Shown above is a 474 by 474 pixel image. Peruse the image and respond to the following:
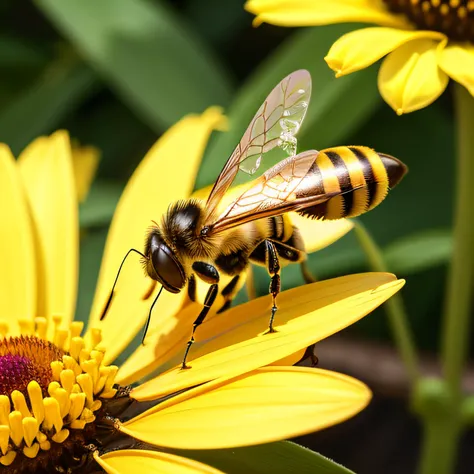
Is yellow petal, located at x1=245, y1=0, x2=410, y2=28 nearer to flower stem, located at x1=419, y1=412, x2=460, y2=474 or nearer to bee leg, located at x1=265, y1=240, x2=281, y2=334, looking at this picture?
bee leg, located at x1=265, y1=240, x2=281, y2=334

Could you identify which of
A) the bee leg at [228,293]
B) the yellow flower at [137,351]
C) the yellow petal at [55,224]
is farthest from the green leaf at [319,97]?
the bee leg at [228,293]

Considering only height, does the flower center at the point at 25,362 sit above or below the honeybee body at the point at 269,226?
below

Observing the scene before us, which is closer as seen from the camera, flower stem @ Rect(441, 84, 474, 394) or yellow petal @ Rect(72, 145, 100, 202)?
flower stem @ Rect(441, 84, 474, 394)

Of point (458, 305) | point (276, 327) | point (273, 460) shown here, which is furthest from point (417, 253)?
point (273, 460)

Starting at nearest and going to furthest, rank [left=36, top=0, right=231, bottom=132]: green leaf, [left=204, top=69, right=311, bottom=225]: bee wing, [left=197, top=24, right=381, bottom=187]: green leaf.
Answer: [left=204, top=69, right=311, bottom=225]: bee wing → [left=197, top=24, right=381, bottom=187]: green leaf → [left=36, top=0, right=231, bottom=132]: green leaf

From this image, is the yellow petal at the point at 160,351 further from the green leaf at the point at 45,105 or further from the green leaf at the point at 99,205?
the green leaf at the point at 45,105

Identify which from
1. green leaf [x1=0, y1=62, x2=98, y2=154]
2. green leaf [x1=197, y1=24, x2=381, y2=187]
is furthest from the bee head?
green leaf [x1=0, y1=62, x2=98, y2=154]
